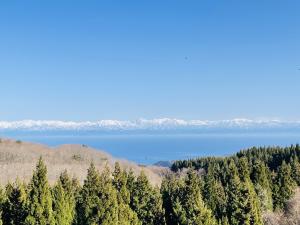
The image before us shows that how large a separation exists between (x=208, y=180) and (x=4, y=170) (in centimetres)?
10757

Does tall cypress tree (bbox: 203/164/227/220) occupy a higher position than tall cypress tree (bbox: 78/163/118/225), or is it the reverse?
tall cypress tree (bbox: 78/163/118/225)

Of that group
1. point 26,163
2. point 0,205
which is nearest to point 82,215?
point 0,205

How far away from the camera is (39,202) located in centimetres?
4219

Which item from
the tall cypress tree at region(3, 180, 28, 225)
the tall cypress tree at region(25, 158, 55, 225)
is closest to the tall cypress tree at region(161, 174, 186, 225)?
the tall cypress tree at region(25, 158, 55, 225)

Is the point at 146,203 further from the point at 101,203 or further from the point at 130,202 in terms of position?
the point at 101,203

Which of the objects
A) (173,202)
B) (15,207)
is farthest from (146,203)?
(15,207)

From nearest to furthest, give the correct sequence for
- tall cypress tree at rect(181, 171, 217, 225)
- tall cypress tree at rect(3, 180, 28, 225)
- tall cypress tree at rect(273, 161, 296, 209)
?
tall cypress tree at rect(181, 171, 217, 225) → tall cypress tree at rect(3, 180, 28, 225) → tall cypress tree at rect(273, 161, 296, 209)

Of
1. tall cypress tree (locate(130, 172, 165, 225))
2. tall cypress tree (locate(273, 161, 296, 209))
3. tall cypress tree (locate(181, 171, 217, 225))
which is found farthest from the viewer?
tall cypress tree (locate(273, 161, 296, 209))

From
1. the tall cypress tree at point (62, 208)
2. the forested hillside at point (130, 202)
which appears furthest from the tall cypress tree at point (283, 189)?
the tall cypress tree at point (62, 208)

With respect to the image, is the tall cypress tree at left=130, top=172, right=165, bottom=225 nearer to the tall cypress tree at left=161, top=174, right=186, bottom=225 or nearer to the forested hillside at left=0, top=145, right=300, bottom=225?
the forested hillside at left=0, top=145, right=300, bottom=225

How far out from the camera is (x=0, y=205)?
51.5 m

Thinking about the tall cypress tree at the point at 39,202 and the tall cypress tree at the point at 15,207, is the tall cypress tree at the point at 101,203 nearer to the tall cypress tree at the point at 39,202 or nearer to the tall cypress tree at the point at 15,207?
the tall cypress tree at the point at 39,202

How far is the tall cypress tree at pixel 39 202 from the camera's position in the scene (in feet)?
136

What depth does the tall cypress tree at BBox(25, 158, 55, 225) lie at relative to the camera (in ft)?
136
